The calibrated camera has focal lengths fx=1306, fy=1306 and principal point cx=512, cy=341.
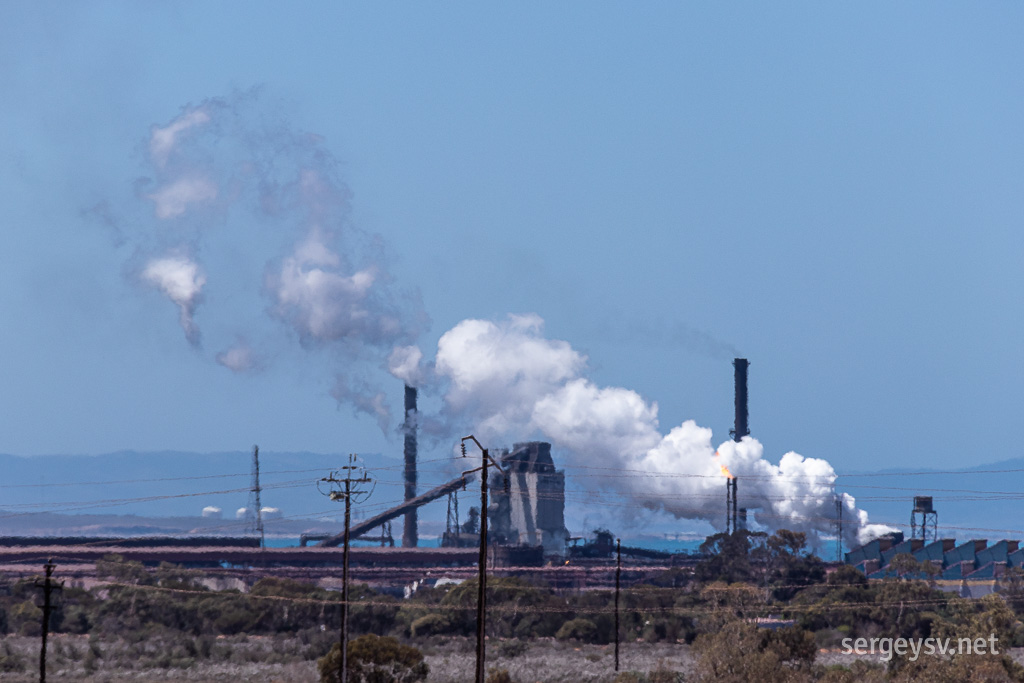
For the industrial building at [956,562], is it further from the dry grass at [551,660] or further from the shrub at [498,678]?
the shrub at [498,678]

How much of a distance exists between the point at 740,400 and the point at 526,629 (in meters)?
62.7

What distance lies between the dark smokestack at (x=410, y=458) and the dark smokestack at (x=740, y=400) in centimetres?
3499

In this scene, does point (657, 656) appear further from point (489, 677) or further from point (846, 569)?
point (846, 569)

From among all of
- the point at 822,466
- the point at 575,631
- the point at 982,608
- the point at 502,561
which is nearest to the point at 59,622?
the point at 575,631

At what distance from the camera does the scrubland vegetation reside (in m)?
60.7

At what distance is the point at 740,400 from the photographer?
143m

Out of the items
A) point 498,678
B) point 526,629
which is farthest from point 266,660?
point 526,629

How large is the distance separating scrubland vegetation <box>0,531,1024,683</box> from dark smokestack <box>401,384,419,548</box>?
116 feet

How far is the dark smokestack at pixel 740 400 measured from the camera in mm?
142625

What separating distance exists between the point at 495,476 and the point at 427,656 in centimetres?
5245

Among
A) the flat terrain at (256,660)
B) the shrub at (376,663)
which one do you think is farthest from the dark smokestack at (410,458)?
the shrub at (376,663)

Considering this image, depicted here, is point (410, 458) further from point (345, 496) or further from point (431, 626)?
point (345, 496)

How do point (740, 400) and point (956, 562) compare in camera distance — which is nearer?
point (956, 562)

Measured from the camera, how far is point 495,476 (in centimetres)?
12662
